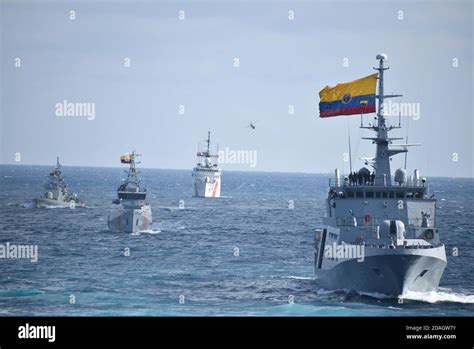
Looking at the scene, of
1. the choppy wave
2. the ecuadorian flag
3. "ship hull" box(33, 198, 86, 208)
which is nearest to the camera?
the choppy wave

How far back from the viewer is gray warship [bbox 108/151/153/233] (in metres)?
101

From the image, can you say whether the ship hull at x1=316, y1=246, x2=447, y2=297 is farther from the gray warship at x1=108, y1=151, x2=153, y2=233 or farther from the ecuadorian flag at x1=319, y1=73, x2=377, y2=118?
the gray warship at x1=108, y1=151, x2=153, y2=233

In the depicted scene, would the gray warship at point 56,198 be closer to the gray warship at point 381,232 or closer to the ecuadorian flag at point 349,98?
the ecuadorian flag at point 349,98

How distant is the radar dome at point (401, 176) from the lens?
5731 cm

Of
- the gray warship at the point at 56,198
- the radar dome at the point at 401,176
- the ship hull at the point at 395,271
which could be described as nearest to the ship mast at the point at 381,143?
the radar dome at the point at 401,176

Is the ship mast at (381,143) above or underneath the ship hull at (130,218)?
above

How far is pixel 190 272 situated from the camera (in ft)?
232

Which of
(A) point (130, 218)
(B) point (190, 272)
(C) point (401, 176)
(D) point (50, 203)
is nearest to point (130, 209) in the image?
(A) point (130, 218)

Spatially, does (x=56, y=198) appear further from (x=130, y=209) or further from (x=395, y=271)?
(x=395, y=271)

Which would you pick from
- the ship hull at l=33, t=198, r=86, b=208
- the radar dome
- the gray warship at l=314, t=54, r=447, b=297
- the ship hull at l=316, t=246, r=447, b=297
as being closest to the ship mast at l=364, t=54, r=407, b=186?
the gray warship at l=314, t=54, r=447, b=297

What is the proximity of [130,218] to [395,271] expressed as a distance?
180 ft

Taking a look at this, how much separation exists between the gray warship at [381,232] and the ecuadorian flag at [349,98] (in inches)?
55.3

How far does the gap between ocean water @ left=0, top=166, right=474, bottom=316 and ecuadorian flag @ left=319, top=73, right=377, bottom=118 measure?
1226cm
